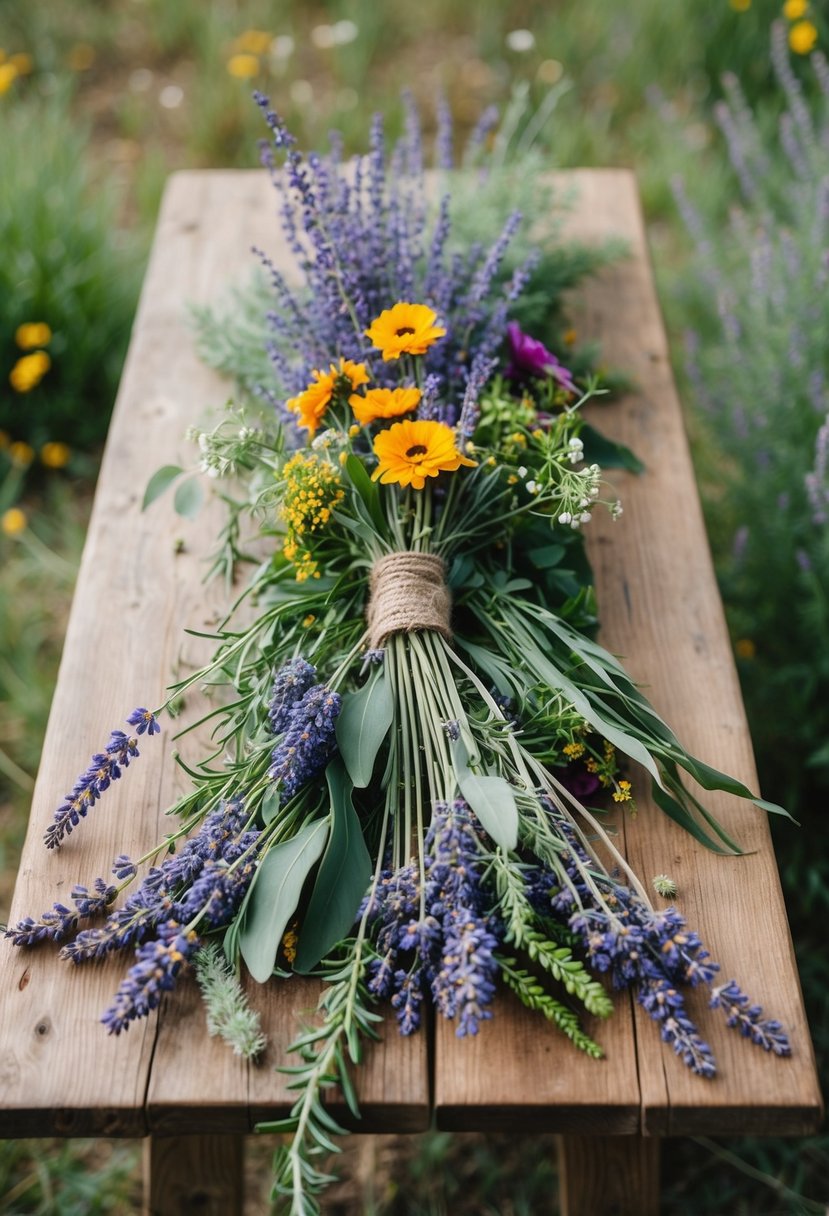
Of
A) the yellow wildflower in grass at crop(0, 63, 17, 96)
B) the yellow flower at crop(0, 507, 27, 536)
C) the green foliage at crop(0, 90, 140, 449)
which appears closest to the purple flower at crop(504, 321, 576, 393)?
the yellow flower at crop(0, 507, 27, 536)

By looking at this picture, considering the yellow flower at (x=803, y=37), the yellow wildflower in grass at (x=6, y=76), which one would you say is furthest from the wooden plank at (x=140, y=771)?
the yellow flower at (x=803, y=37)

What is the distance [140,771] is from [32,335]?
1508 mm

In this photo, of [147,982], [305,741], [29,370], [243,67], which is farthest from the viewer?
[243,67]

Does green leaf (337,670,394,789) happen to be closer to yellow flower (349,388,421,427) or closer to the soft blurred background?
yellow flower (349,388,421,427)

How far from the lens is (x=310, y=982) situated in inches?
43.9

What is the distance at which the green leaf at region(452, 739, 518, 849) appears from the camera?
1051 millimetres

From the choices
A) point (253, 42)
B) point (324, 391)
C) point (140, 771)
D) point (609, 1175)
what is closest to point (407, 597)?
point (324, 391)

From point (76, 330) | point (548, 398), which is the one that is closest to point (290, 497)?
point (548, 398)

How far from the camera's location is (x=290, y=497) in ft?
4.17

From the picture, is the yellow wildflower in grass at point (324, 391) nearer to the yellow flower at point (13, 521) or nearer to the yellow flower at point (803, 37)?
the yellow flower at point (13, 521)

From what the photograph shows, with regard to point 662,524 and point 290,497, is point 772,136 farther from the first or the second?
point 290,497

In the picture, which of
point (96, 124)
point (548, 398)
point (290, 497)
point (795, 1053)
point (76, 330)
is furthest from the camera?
point (96, 124)

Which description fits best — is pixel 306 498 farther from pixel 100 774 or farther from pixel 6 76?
pixel 6 76

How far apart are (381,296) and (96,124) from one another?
2.32 metres
